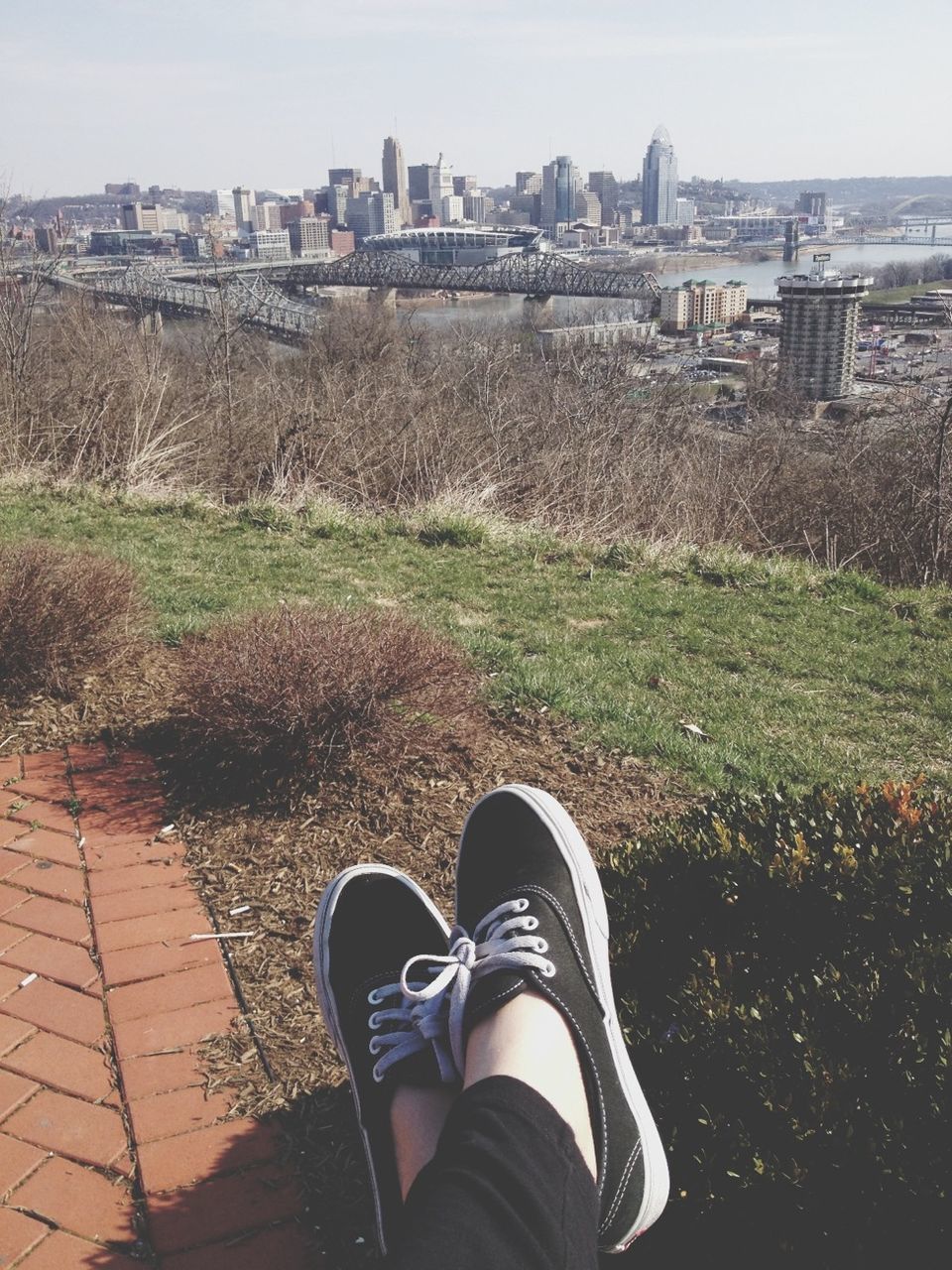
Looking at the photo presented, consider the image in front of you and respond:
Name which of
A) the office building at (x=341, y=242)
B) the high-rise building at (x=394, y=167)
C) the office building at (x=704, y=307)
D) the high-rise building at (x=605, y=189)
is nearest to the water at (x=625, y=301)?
the office building at (x=704, y=307)

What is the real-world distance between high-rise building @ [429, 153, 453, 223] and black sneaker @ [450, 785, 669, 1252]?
535 feet

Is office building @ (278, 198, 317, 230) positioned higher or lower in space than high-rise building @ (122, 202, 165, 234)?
higher

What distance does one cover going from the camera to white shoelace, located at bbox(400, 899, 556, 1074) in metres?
1.58

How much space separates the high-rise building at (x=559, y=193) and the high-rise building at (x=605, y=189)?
39.1ft

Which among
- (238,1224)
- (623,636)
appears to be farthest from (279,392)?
(238,1224)

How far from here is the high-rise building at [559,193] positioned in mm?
143750

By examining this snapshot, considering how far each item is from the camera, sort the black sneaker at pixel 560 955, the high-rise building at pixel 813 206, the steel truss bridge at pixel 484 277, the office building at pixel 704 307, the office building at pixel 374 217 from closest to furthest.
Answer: the black sneaker at pixel 560 955, the office building at pixel 704 307, the steel truss bridge at pixel 484 277, the office building at pixel 374 217, the high-rise building at pixel 813 206

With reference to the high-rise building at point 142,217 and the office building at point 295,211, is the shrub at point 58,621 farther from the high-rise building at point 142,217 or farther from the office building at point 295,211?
the office building at point 295,211

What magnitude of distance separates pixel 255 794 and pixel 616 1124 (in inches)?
69.2

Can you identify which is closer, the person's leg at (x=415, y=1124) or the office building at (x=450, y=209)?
the person's leg at (x=415, y=1124)

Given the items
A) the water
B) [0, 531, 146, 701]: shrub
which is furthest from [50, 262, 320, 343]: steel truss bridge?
[0, 531, 146, 701]: shrub

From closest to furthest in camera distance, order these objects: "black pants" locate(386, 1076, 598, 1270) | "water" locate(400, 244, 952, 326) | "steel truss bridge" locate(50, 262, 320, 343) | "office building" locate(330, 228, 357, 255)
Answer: "black pants" locate(386, 1076, 598, 1270), "steel truss bridge" locate(50, 262, 320, 343), "water" locate(400, 244, 952, 326), "office building" locate(330, 228, 357, 255)

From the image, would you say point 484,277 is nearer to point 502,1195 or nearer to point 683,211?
point 502,1195

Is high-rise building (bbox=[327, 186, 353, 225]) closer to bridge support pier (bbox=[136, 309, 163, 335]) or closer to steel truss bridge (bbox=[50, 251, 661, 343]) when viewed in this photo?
steel truss bridge (bbox=[50, 251, 661, 343])
